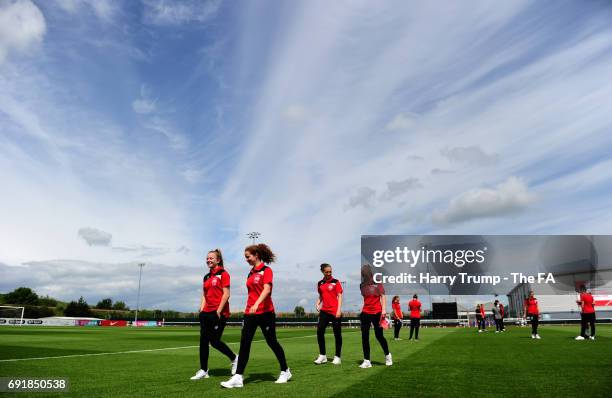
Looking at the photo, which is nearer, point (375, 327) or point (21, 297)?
point (375, 327)

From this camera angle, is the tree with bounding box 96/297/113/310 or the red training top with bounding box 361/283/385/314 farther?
the tree with bounding box 96/297/113/310

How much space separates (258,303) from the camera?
6285mm

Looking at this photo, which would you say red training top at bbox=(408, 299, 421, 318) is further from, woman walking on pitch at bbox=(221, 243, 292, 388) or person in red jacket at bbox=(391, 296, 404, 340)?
woman walking on pitch at bbox=(221, 243, 292, 388)

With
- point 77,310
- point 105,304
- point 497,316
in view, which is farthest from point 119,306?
point 497,316

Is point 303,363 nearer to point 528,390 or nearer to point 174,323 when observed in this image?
point 528,390

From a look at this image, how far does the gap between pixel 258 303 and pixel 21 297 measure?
13121 centimetres

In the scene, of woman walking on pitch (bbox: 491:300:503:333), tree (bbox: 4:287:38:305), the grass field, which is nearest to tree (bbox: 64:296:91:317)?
tree (bbox: 4:287:38:305)

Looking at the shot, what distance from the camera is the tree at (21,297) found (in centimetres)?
11394

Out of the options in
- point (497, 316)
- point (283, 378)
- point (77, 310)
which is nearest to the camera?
point (283, 378)

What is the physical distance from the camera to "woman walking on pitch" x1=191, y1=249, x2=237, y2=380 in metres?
7.12

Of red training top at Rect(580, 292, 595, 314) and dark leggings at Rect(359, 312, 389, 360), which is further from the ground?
red training top at Rect(580, 292, 595, 314)

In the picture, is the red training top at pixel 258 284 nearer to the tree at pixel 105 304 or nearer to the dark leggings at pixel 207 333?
the dark leggings at pixel 207 333

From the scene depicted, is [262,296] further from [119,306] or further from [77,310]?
[119,306]

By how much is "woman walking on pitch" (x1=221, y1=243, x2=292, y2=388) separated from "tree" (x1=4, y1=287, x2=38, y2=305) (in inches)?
5067
